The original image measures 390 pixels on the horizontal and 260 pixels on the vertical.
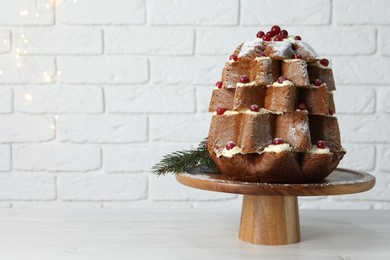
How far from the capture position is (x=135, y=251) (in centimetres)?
105

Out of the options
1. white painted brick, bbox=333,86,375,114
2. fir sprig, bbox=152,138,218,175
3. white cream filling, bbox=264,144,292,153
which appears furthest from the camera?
white painted brick, bbox=333,86,375,114

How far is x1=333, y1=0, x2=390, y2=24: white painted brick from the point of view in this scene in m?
1.73

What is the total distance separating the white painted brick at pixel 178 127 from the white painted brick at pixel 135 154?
22mm

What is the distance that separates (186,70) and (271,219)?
0.76 m

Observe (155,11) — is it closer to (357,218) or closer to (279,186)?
(357,218)

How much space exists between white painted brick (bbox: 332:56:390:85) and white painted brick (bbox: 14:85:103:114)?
0.69 metres

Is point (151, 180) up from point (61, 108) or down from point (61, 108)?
down

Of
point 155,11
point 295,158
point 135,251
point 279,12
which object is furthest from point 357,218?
point 155,11

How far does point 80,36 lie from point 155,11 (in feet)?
0.75

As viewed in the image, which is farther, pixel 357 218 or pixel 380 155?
pixel 380 155

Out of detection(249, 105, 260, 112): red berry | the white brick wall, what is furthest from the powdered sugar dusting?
the white brick wall

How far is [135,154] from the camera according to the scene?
5.73 ft

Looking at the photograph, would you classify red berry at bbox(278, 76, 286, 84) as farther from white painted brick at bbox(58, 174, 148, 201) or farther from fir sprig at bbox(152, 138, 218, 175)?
white painted brick at bbox(58, 174, 148, 201)

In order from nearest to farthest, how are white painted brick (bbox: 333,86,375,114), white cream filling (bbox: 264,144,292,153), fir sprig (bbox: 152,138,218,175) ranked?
1. white cream filling (bbox: 264,144,292,153)
2. fir sprig (bbox: 152,138,218,175)
3. white painted brick (bbox: 333,86,375,114)
